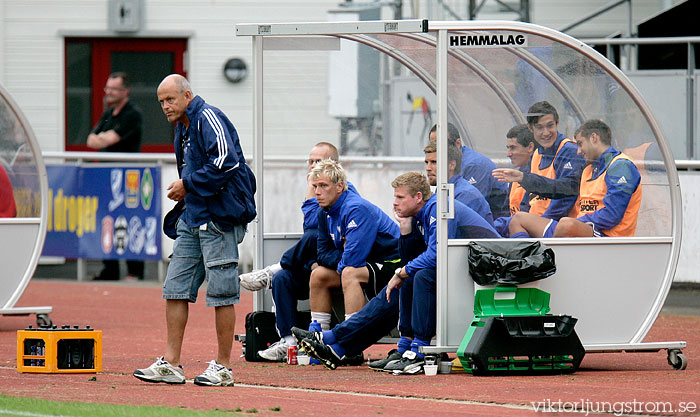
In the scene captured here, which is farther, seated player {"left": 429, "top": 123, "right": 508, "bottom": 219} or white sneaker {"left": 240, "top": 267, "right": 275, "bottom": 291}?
white sneaker {"left": 240, "top": 267, "right": 275, "bottom": 291}

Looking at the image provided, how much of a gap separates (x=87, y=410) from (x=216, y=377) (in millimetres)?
1286

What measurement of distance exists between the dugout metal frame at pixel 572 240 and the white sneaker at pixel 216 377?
4.89ft

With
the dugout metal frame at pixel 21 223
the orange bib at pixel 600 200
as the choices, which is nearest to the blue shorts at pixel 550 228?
the orange bib at pixel 600 200

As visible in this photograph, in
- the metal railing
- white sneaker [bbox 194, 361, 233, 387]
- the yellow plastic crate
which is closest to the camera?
white sneaker [bbox 194, 361, 233, 387]

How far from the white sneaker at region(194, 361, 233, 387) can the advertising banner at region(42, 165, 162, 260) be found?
323 inches

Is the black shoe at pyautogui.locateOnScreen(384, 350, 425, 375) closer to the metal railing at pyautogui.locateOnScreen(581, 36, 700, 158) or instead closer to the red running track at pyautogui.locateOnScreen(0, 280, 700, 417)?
the red running track at pyautogui.locateOnScreen(0, 280, 700, 417)

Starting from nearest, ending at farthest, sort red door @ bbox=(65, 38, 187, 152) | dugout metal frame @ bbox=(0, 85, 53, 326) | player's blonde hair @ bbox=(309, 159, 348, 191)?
player's blonde hair @ bbox=(309, 159, 348, 191) < dugout metal frame @ bbox=(0, 85, 53, 326) < red door @ bbox=(65, 38, 187, 152)

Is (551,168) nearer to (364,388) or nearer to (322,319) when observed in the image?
(322,319)

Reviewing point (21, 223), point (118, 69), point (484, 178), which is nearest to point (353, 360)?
point (484, 178)

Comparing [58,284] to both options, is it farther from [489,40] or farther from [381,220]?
[489,40]

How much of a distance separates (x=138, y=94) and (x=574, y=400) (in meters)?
15.9

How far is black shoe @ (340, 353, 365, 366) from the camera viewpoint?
9406 mm

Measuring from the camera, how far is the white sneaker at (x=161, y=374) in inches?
319

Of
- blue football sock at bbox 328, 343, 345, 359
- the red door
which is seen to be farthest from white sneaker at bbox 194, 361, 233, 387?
the red door
